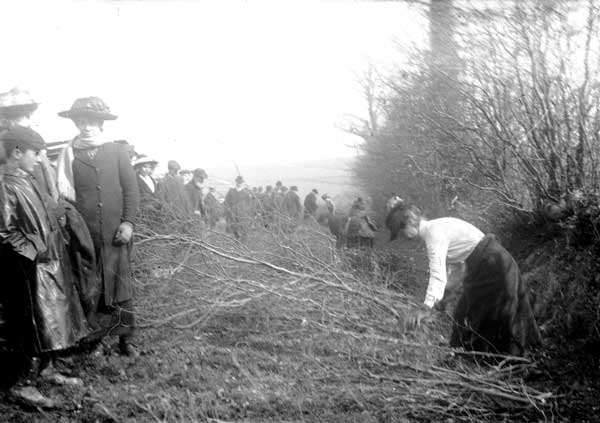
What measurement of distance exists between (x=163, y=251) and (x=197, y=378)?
1925mm

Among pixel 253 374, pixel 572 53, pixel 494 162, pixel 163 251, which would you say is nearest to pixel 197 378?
pixel 253 374

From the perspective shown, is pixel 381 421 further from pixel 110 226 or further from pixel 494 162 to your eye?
pixel 494 162

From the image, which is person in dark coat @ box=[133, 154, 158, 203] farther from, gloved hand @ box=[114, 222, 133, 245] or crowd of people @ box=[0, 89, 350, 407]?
gloved hand @ box=[114, 222, 133, 245]

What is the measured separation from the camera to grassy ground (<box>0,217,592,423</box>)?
3.63 metres

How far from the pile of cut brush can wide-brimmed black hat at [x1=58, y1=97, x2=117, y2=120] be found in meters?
1.29

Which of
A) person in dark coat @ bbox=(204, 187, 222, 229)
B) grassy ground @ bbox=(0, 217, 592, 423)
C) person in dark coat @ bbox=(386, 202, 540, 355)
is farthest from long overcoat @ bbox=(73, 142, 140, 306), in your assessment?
person in dark coat @ bbox=(204, 187, 222, 229)

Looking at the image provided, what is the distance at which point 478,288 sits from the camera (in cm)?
458

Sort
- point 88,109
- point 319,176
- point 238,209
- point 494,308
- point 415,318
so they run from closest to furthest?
point 494,308 < point 415,318 < point 88,109 < point 238,209 < point 319,176

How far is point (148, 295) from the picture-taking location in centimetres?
578

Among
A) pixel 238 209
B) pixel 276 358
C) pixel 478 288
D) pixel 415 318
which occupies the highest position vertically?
pixel 238 209

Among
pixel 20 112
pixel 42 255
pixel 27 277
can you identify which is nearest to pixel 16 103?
pixel 20 112

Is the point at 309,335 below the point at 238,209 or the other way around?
below

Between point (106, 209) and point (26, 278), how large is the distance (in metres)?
1.04

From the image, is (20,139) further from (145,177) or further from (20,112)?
(145,177)
